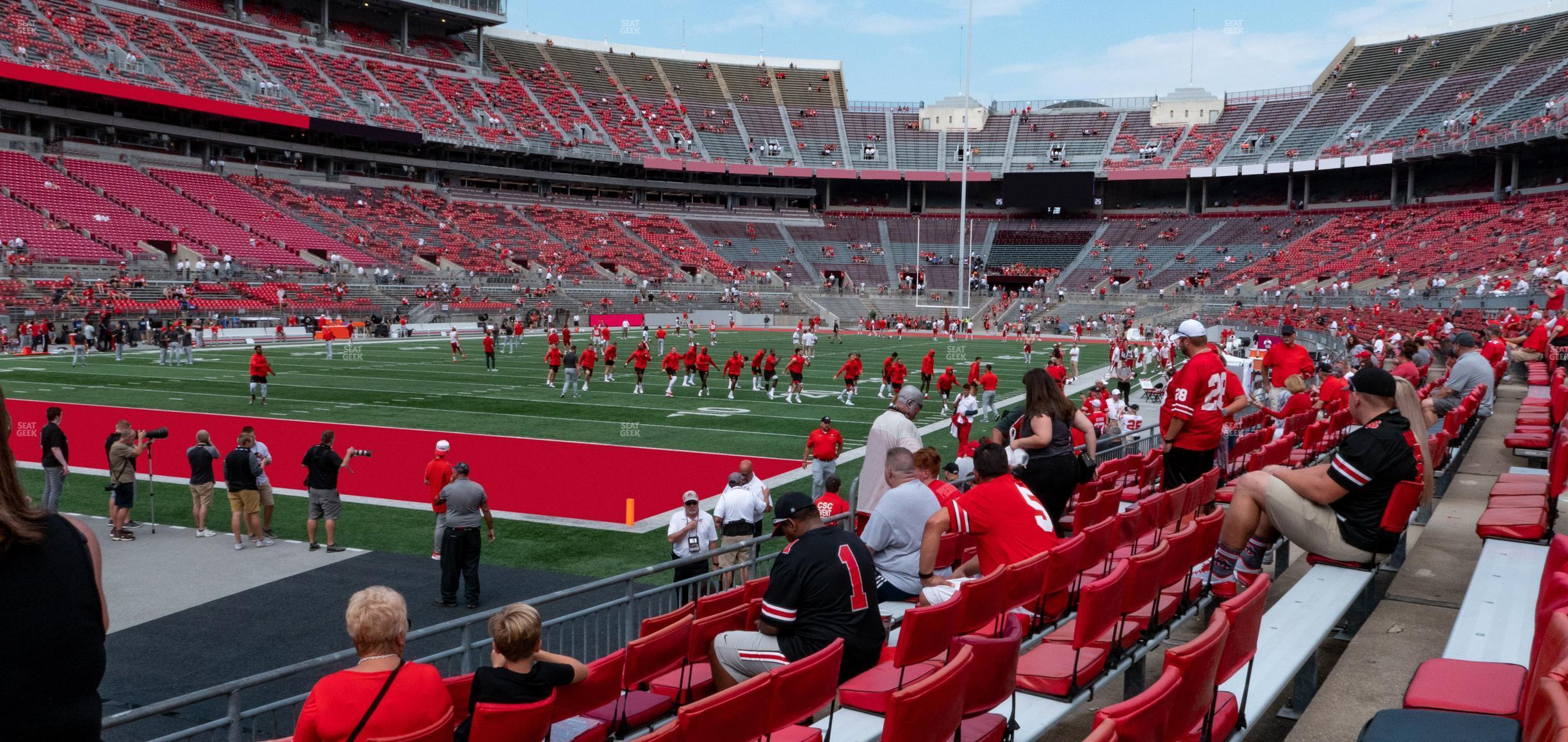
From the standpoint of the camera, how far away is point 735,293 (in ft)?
208

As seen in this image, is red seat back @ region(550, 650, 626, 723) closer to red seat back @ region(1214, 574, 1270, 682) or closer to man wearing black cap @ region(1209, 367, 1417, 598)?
red seat back @ region(1214, 574, 1270, 682)

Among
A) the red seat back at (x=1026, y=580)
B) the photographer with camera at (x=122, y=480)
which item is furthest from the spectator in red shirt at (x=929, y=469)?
the photographer with camera at (x=122, y=480)

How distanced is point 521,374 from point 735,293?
33.4 metres

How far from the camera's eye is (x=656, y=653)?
16.8 ft

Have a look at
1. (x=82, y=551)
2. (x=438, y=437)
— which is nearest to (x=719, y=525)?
(x=82, y=551)

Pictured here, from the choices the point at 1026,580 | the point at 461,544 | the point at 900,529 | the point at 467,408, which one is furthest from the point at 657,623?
the point at 467,408

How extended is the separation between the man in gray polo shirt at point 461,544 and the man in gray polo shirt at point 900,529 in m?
4.68

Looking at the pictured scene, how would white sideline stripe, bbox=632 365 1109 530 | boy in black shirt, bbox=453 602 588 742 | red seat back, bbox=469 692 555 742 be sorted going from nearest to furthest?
1. red seat back, bbox=469 692 555 742
2. boy in black shirt, bbox=453 602 588 742
3. white sideline stripe, bbox=632 365 1109 530

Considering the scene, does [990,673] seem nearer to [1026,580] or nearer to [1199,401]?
[1026,580]

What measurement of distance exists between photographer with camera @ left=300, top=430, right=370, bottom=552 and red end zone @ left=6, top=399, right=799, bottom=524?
2575 mm

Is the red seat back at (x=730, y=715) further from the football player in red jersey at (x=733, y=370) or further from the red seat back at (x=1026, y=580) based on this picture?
the football player in red jersey at (x=733, y=370)

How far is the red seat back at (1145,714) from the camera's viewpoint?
287 cm

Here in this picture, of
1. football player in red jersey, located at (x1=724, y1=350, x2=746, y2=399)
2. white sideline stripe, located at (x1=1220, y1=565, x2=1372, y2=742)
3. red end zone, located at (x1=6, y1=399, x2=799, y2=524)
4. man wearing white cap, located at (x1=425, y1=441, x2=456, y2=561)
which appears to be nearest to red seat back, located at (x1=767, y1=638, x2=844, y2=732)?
white sideline stripe, located at (x1=1220, y1=565, x2=1372, y2=742)

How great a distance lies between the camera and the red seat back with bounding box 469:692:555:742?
12.2 feet
